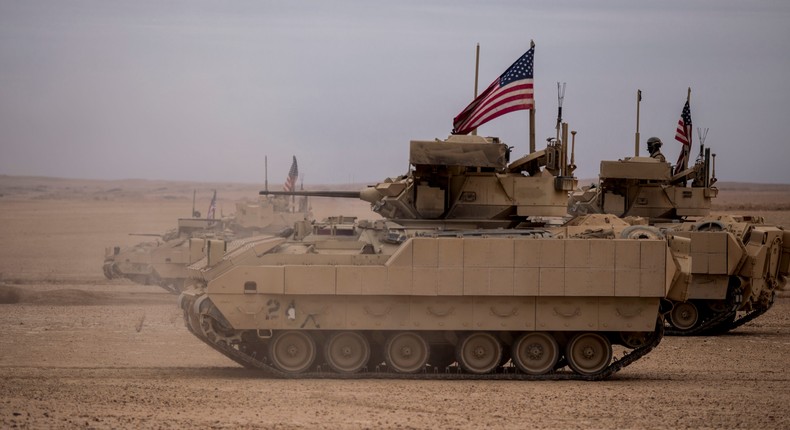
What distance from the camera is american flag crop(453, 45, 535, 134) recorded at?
84.2 feet

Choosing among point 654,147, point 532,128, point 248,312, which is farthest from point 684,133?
point 248,312

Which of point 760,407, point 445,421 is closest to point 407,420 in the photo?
point 445,421

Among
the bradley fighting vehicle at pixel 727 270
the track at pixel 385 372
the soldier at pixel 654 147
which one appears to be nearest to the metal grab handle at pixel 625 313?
the track at pixel 385 372

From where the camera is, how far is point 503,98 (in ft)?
84.4

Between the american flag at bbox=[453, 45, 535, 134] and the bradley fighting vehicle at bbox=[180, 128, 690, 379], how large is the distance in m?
3.78

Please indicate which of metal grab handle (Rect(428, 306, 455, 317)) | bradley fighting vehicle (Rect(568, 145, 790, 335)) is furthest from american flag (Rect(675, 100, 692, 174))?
metal grab handle (Rect(428, 306, 455, 317))

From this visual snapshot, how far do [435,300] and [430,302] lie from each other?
93 millimetres

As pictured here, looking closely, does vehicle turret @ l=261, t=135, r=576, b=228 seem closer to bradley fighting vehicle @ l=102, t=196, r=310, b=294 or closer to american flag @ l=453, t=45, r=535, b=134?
american flag @ l=453, t=45, r=535, b=134

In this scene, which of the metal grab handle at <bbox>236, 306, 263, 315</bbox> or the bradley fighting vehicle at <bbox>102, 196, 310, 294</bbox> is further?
the bradley fighting vehicle at <bbox>102, 196, 310, 294</bbox>

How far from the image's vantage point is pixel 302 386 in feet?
66.4

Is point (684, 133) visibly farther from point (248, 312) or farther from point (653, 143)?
point (248, 312)

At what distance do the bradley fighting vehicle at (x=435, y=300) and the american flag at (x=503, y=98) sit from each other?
3.78m

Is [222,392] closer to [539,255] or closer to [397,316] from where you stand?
[397,316]

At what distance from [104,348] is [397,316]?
23.5 ft
